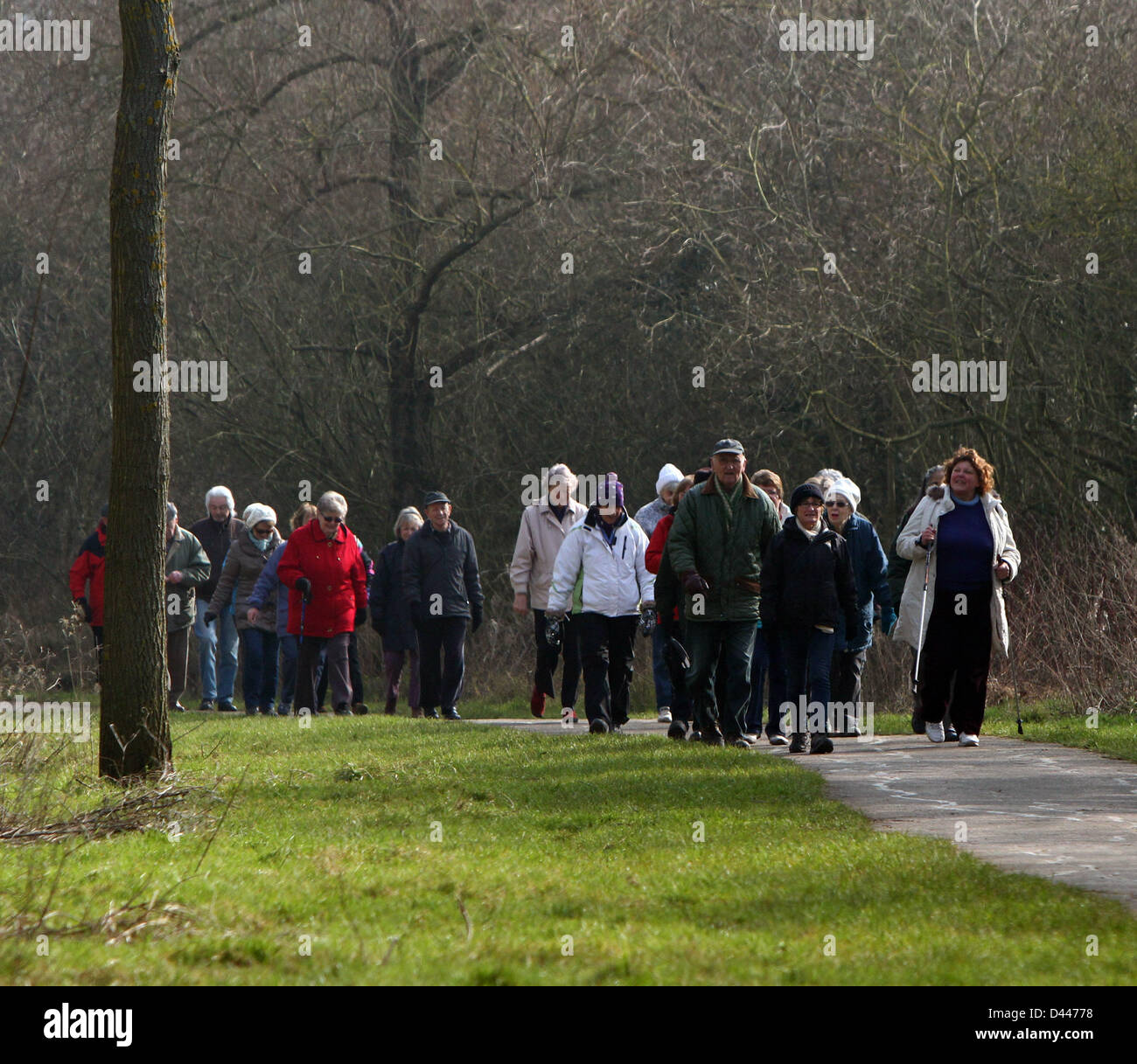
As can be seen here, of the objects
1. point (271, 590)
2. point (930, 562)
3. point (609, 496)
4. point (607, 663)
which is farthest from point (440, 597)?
point (930, 562)

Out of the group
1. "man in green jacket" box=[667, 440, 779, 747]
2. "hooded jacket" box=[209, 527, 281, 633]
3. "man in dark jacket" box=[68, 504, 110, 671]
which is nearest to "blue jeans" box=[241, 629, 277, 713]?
"hooded jacket" box=[209, 527, 281, 633]

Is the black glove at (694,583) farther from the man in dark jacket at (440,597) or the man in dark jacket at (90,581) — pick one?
the man in dark jacket at (90,581)

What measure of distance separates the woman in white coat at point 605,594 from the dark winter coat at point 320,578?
289 centimetres

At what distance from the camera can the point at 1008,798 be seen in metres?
9.00

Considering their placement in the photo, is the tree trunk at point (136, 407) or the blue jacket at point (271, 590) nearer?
the tree trunk at point (136, 407)

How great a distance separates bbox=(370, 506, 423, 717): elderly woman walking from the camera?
16.4 metres

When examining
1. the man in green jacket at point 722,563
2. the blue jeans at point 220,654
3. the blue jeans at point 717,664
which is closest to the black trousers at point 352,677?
the blue jeans at point 220,654

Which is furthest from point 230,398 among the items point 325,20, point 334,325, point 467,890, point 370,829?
point 467,890

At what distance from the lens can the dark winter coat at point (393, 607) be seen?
53.9 ft

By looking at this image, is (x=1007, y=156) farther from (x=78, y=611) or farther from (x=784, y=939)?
(x=784, y=939)

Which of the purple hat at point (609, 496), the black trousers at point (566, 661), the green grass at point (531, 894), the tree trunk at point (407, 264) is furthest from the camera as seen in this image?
the tree trunk at point (407, 264)

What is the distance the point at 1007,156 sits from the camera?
60.5 feet

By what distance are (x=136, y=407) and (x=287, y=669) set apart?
7752mm
